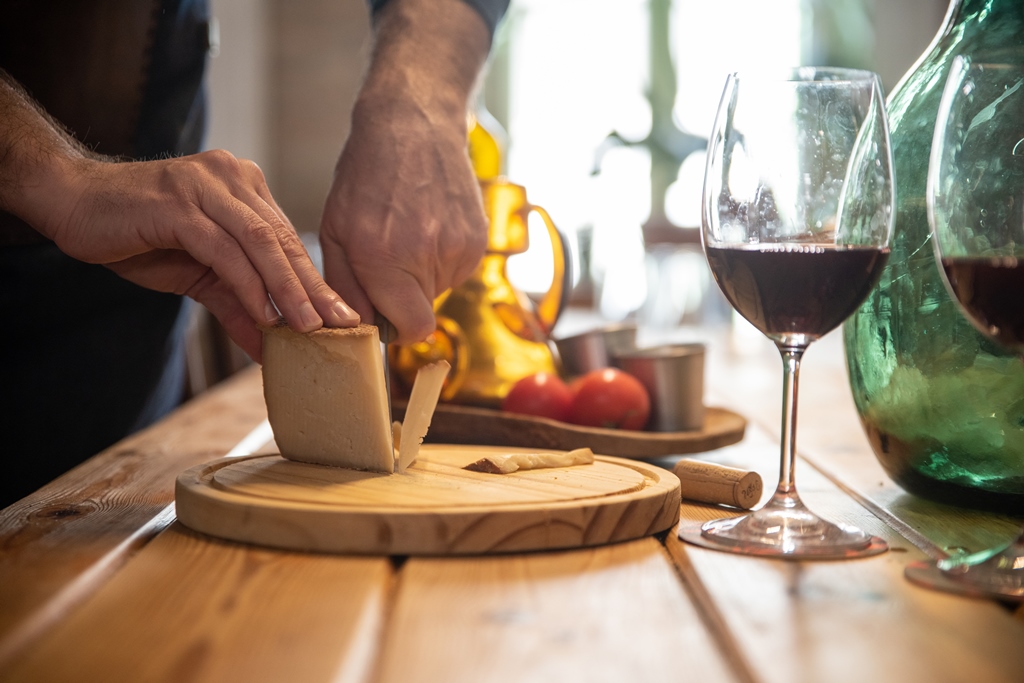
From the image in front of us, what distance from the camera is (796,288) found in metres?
0.76

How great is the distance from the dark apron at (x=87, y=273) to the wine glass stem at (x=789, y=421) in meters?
1.00

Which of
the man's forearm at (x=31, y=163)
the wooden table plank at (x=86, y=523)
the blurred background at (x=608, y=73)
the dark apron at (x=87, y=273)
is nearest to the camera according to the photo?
the wooden table plank at (x=86, y=523)

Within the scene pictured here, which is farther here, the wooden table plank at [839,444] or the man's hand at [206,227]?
the man's hand at [206,227]

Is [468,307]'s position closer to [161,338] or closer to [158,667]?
[161,338]

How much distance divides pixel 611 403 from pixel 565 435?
16 cm

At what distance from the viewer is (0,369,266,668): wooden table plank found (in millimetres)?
614

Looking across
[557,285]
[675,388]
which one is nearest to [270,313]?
[675,388]

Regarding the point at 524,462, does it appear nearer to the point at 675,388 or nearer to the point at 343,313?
the point at 343,313

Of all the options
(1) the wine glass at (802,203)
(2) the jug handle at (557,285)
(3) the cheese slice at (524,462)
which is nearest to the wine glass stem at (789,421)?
(1) the wine glass at (802,203)

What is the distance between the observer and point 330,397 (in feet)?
3.11

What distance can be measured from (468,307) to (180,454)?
1.59 feet

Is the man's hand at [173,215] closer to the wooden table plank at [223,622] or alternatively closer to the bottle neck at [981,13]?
the wooden table plank at [223,622]

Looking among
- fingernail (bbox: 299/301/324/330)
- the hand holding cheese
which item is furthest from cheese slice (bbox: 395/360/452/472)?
fingernail (bbox: 299/301/324/330)

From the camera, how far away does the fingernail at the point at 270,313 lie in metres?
1.00
